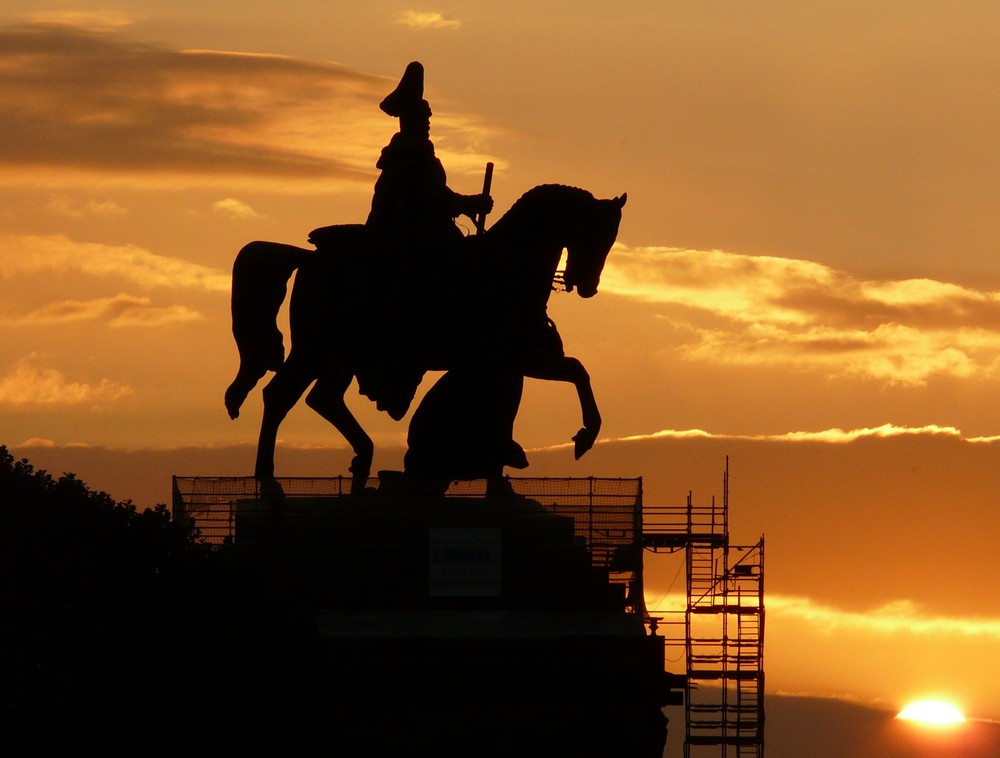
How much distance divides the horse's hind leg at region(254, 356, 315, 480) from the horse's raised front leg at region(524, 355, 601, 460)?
3.38m

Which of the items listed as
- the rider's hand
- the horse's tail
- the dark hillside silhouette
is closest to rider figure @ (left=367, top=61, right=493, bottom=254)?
the rider's hand

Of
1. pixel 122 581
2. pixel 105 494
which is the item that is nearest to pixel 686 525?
pixel 105 494

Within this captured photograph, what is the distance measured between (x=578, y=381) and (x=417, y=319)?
8.86 feet

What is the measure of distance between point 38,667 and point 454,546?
6.22m

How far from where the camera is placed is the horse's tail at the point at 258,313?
159 feet

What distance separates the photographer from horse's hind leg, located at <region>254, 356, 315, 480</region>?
48250mm

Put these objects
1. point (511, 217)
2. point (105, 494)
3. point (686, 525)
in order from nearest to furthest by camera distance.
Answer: point (511, 217) < point (105, 494) < point (686, 525)

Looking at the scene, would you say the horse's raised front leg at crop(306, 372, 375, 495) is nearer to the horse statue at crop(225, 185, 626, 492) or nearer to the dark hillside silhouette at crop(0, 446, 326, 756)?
the horse statue at crop(225, 185, 626, 492)

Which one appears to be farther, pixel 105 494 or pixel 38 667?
pixel 105 494

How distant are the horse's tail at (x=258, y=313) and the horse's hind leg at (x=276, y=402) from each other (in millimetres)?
266

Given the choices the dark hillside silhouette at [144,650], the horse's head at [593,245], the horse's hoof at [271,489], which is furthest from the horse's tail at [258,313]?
the horse's head at [593,245]

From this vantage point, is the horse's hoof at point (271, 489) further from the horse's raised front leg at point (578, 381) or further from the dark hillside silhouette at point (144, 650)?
the horse's raised front leg at point (578, 381)

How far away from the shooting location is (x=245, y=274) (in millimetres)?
48531

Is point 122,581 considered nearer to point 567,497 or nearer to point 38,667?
point 38,667
